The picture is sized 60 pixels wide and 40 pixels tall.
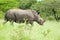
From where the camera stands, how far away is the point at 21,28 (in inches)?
295

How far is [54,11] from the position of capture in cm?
3853

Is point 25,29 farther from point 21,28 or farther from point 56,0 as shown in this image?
point 56,0

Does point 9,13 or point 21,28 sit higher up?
point 21,28

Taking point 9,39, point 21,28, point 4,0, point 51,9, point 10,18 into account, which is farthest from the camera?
point 4,0

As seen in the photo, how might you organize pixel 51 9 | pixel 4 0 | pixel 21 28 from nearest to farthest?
pixel 21 28
pixel 51 9
pixel 4 0

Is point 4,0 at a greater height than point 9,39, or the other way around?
point 9,39

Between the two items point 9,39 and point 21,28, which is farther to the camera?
point 9,39

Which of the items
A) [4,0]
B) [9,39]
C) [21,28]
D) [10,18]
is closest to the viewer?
[21,28]

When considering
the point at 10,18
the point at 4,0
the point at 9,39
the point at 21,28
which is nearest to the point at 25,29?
the point at 21,28

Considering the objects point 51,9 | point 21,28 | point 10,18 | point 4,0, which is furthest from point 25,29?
point 4,0

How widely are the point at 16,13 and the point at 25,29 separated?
1086 centimetres

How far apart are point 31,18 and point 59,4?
21509mm

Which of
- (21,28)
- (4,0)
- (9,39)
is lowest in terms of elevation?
(4,0)

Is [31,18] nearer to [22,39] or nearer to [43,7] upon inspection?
[22,39]
